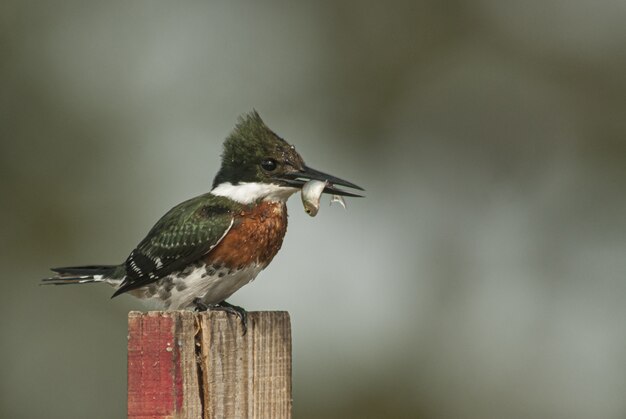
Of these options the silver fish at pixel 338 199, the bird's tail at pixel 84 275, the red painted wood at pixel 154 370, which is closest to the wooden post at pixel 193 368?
the red painted wood at pixel 154 370

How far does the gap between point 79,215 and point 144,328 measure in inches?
328

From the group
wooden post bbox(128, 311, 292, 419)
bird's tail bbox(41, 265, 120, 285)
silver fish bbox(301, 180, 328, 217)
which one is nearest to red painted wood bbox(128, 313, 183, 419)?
wooden post bbox(128, 311, 292, 419)

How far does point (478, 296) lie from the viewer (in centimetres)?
1121

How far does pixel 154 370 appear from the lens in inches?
115

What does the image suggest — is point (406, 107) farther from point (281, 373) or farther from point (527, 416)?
point (281, 373)

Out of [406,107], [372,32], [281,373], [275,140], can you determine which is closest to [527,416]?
[406,107]

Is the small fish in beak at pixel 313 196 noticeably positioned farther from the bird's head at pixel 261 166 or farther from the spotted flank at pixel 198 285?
the spotted flank at pixel 198 285

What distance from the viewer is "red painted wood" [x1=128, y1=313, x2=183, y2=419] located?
2916 mm

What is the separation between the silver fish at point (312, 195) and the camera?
155 inches

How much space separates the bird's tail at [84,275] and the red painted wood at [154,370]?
2.08m

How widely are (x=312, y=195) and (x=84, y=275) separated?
1.55m

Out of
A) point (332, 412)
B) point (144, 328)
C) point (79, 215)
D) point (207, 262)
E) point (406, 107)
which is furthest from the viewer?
point (406, 107)

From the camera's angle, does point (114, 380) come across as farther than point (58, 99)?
No

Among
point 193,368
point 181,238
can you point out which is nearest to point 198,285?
point 181,238
